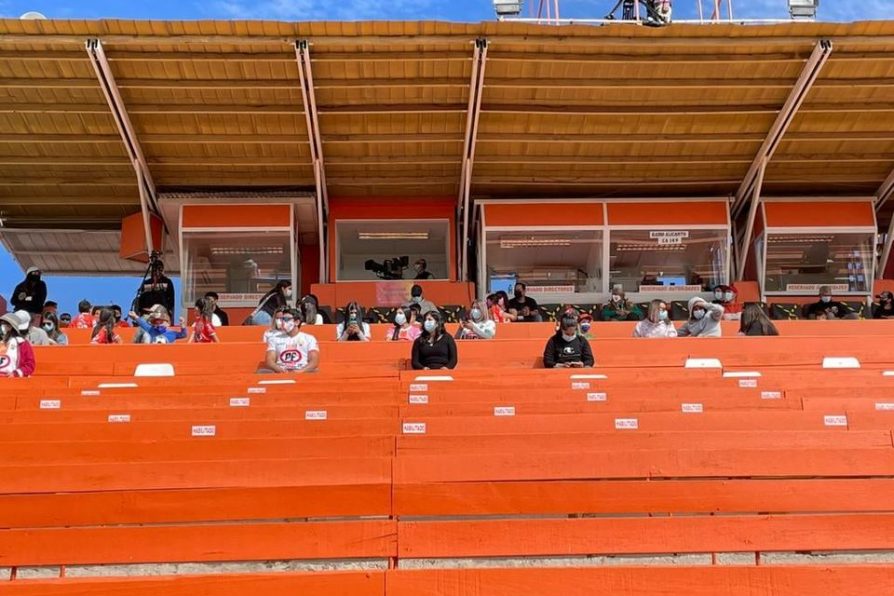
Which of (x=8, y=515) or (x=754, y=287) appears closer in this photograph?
(x=8, y=515)

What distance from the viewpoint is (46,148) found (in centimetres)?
1631

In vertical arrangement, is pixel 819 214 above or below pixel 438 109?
below

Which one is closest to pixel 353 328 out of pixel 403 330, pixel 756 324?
pixel 403 330

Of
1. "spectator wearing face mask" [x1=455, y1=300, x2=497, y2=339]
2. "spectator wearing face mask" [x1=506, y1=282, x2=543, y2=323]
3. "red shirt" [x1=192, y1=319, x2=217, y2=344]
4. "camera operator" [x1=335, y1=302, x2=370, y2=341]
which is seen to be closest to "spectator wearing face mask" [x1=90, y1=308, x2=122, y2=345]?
"red shirt" [x1=192, y1=319, x2=217, y2=344]

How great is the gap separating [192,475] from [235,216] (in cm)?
1336

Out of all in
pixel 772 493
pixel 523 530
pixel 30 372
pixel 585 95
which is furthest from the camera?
pixel 585 95

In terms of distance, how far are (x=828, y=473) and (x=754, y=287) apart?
1317 cm

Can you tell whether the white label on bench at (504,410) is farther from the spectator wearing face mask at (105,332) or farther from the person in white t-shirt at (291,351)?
the spectator wearing face mask at (105,332)

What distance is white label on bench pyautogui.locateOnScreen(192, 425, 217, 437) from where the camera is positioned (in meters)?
6.18

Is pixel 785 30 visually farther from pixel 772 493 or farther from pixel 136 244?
pixel 136 244

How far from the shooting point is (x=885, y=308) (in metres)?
15.2

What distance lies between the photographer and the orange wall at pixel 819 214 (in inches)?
711

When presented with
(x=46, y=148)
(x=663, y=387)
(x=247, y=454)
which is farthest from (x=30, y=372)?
(x=46, y=148)

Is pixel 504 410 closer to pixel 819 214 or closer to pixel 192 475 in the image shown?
pixel 192 475
